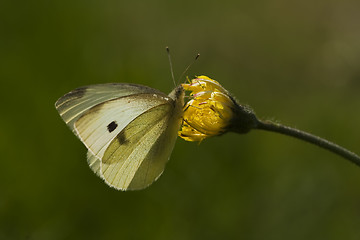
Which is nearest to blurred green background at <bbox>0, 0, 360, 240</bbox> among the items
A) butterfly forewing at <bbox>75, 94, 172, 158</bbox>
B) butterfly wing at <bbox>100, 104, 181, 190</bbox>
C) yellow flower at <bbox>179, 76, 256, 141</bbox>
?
butterfly wing at <bbox>100, 104, 181, 190</bbox>

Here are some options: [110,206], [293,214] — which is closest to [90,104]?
[110,206]

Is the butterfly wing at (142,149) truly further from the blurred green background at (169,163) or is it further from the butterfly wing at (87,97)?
the blurred green background at (169,163)

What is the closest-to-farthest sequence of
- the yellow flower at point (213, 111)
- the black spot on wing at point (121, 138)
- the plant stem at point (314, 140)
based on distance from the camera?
the plant stem at point (314, 140)
the yellow flower at point (213, 111)
the black spot on wing at point (121, 138)

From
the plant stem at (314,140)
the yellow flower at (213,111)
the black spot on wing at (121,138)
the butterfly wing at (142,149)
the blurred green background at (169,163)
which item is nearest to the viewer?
the plant stem at (314,140)

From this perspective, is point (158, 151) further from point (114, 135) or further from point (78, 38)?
point (78, 38)

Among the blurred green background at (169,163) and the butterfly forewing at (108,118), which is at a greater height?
the butterfly forewing at (108,118)

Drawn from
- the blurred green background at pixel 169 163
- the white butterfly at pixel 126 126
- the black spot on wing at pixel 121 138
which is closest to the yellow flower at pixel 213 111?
the white butterfly at pixel 126 126

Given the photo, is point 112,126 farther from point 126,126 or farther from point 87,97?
Answer: point 87,97
